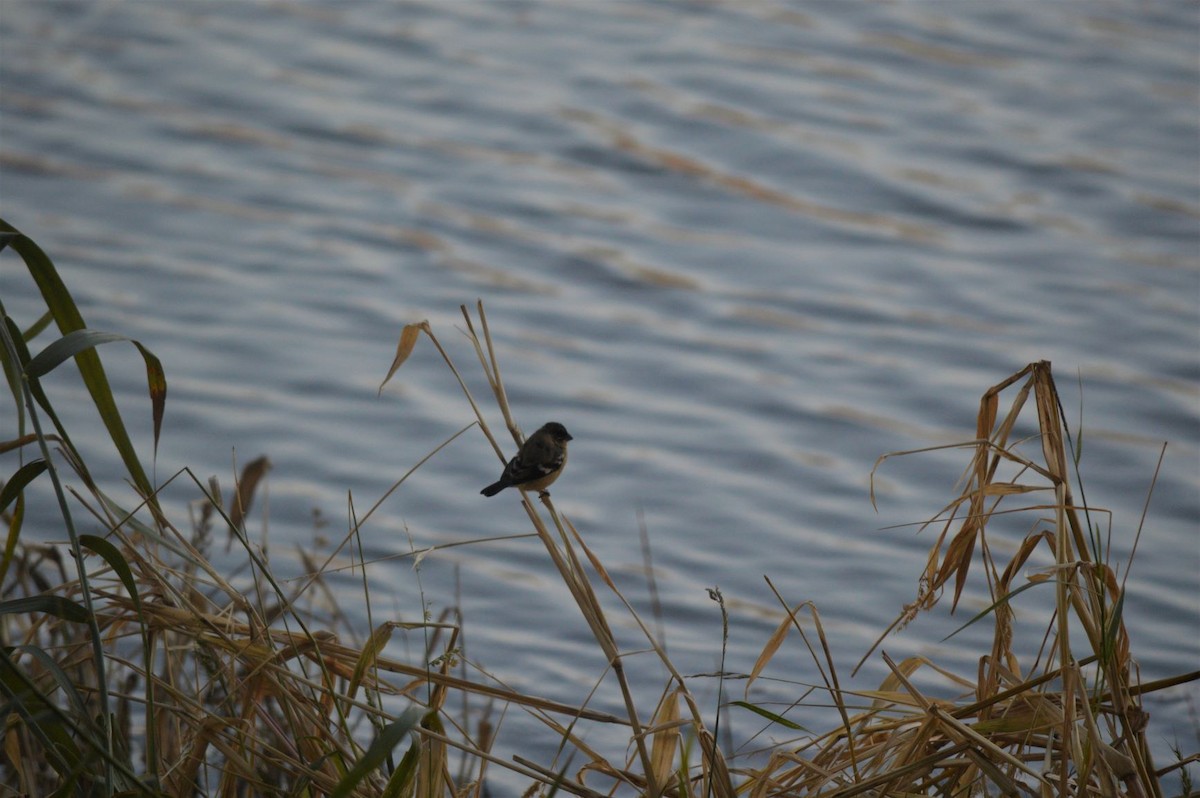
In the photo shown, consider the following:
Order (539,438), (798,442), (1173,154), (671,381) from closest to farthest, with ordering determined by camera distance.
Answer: (539,438), (798,442), (671,381), (1173,154)

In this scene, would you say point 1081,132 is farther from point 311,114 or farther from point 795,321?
point 311,114

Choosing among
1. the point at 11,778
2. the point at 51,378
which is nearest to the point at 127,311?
the point at 51,378

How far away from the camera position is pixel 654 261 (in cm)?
926

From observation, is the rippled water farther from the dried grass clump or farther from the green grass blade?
the green grass blade

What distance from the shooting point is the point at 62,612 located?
2.30 m

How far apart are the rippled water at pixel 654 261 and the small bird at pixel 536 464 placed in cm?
167

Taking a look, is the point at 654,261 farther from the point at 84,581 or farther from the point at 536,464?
the point at 84,581

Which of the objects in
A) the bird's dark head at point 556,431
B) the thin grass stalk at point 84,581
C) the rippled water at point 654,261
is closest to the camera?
the thin grass stalk at point 84,581

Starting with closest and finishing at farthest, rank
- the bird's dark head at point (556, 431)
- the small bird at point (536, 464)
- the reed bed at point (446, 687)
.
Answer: the reed bed at point (446, 687) < the small bird at point (536, 464) < the bird's dark head at point (556, 431)

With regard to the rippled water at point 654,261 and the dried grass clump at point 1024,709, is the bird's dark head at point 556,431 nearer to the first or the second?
the dried grass clump at point 1024,709

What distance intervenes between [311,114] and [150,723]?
9.00 meters

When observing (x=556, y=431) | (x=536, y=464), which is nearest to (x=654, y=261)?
(x=556, y=431)

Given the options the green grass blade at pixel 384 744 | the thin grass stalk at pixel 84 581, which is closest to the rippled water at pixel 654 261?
the thin grass stalk at pixel 84 581

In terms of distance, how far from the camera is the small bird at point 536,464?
3.88 m
